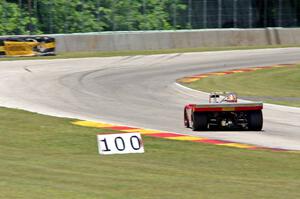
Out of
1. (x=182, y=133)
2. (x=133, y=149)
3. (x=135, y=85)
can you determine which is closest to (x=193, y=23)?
(x=135, y=85)

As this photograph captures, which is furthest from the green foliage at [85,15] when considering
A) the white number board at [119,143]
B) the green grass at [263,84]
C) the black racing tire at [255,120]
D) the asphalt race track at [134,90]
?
the white number board at [119,143]

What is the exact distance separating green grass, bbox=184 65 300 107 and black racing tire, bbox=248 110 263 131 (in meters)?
5.16

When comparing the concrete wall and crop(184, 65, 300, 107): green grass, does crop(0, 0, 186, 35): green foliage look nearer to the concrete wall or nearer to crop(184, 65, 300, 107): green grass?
the concrete wall

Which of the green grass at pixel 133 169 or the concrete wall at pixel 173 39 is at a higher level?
the green grass at pixel 133 169

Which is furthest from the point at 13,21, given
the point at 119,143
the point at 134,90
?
the point at 119,143

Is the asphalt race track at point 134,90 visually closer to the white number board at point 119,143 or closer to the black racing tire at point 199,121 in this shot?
the black racing tire at point 199,121

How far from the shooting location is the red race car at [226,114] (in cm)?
1678

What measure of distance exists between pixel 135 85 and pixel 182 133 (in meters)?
10.5

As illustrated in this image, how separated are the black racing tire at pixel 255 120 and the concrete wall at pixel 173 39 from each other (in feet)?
73.4

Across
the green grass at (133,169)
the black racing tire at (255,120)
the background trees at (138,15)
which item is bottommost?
the background trees at (138,15)

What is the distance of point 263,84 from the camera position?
28250 millimetres

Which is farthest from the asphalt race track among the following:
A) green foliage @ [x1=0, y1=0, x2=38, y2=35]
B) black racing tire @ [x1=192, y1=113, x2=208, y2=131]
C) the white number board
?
green foliage @ [x1=0, y1=0, x2=38, y2=35]

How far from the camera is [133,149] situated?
13.4 meters

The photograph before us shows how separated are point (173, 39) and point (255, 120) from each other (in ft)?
82.2
